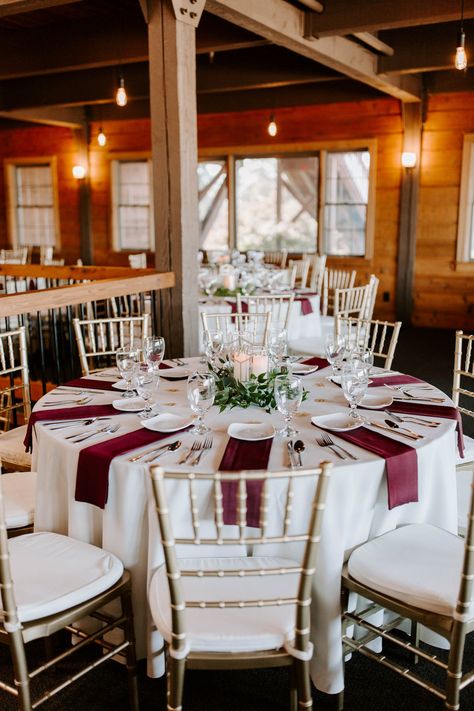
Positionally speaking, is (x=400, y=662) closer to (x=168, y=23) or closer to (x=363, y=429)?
(x=363, y=429)

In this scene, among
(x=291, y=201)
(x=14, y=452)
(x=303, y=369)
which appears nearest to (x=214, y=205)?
(x=291, y=201)

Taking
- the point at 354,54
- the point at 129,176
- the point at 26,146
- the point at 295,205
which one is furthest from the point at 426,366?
the point at 26,146

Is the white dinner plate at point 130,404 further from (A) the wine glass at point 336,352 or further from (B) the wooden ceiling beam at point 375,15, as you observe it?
(B) the wooden ceiling beam at point 375,15

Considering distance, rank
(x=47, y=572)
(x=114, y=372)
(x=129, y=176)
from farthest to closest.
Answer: (x=129, y=176), (x=114, y=372), (x=47, y=572)

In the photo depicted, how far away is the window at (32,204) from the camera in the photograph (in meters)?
11.5

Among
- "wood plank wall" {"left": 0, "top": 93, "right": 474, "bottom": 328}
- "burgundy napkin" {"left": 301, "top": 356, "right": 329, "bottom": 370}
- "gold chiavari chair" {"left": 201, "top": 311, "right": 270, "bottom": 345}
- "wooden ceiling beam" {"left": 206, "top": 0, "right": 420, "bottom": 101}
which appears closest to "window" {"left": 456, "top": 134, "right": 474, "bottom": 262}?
"wood plank wall" {"left": 0, "top": 93, "right": 474, "bottom": 328}

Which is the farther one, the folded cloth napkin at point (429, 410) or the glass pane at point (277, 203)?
the glass pane at point (277, 203)

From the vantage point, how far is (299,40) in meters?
5.66

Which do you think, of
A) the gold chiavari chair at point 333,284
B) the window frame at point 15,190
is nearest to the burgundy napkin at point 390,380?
the gold chiavari chair at point 333,284

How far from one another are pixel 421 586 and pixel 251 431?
0.77m

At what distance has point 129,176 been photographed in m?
10.9

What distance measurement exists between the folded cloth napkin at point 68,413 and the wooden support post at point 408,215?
6862 mm

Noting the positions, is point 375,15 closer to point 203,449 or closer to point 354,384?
point 354,384

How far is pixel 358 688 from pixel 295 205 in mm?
8150
